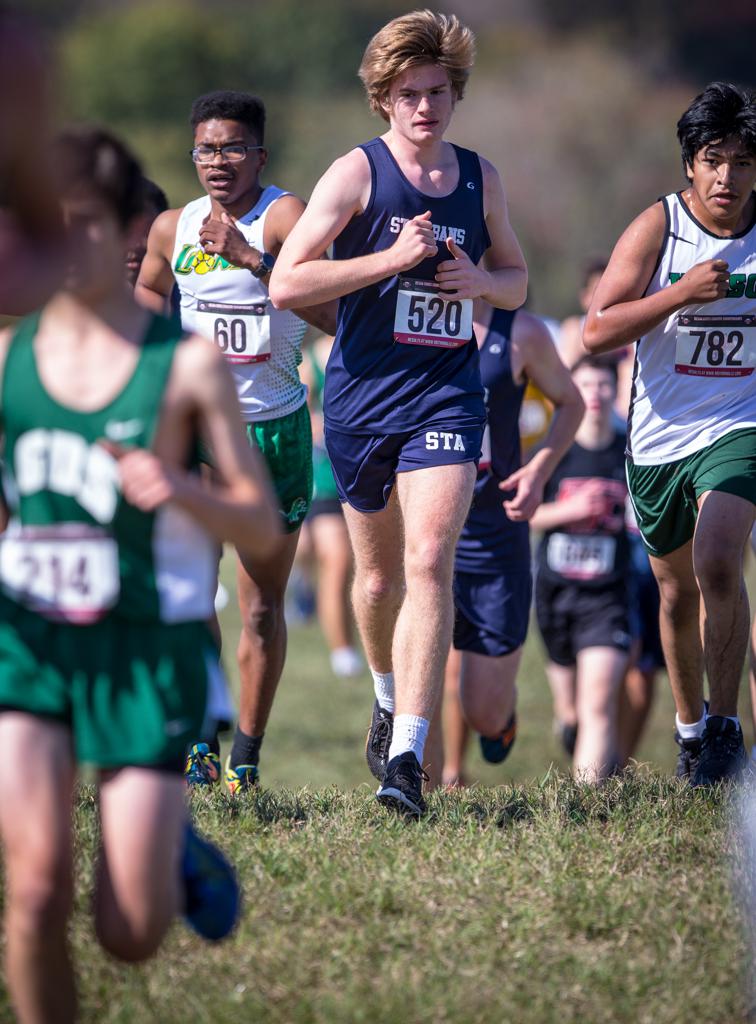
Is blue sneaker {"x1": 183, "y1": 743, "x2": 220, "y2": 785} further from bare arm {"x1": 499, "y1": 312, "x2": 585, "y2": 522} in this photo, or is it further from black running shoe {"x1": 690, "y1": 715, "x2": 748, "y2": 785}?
bare arm {"x1": 499, "y1": 312, "x2": 585, "y2": 522}

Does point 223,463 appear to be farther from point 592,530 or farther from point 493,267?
point 592,530

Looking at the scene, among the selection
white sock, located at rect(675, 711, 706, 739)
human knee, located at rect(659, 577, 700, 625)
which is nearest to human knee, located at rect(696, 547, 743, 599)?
human knee, located at rect(659, 577, 700, 625)

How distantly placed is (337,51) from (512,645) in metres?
61.9

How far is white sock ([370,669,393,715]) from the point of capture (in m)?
6.04

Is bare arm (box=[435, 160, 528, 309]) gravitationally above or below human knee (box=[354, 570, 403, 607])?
above

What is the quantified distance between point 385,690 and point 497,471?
1694 millimetres

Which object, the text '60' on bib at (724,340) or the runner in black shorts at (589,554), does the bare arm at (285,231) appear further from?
the runner in black shorts at (589,554)

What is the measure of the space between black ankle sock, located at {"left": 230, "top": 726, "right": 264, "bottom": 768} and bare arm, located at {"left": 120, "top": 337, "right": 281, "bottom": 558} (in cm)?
289

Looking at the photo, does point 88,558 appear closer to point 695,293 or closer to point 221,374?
point 221,374

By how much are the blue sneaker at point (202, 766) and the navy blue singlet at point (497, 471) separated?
2044mm

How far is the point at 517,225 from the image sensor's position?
5200 centimetres

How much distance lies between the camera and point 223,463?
3.47m

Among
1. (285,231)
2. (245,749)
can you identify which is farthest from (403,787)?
(285,231)

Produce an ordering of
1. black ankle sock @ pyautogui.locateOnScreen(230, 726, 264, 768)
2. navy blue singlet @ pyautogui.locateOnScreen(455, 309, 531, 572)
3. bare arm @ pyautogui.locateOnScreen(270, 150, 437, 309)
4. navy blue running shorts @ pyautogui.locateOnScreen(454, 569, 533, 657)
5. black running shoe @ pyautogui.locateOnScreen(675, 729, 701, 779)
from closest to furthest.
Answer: bare arm @ pyautogui.locateOnScreen(270, 150, 437, 309), black running shoe @ pyautogui.locateOnScreen(675, 729, 701, 779), black ankle sock @ pyautogui.locateOnScreen(230, 726, 264, 768), navy blue singlet @ pyautogui.locateOnScreen(455, 309, 531, 572), navy blue running shorts @ pyautogui.locateOnScreen(454, 569, 533, 657)
